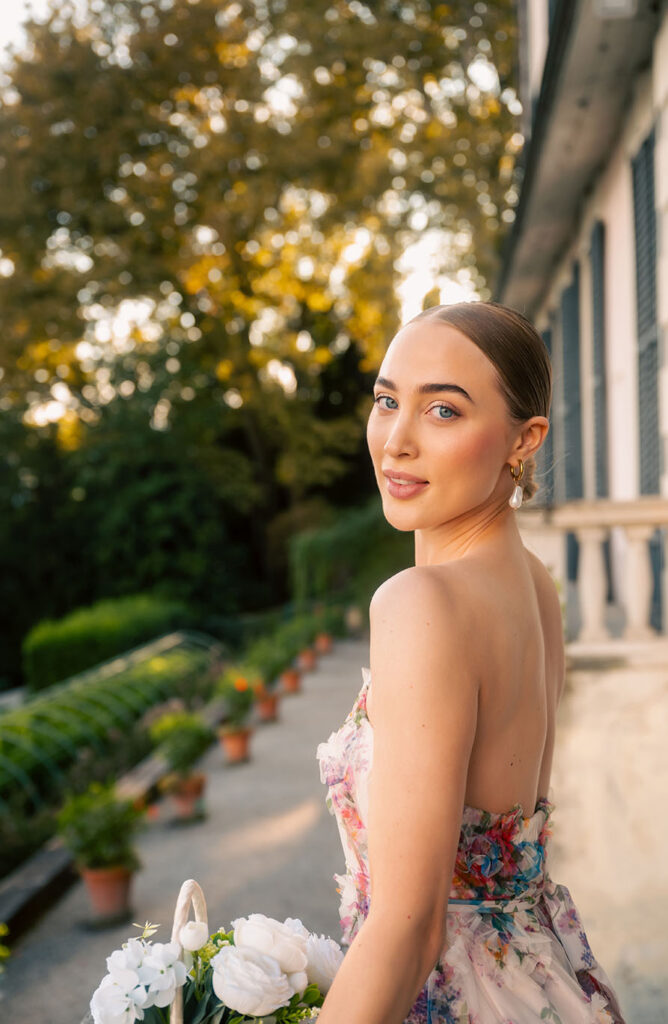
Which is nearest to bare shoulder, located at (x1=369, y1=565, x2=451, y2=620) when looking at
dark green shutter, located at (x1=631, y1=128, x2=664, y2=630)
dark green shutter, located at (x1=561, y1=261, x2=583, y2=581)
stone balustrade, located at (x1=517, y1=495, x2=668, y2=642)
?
stone balustrade, located at (x1=517, y1=495, x2=668, y2=642)

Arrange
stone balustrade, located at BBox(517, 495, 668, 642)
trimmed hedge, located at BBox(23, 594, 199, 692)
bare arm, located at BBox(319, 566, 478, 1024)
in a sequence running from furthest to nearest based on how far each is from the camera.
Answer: trimmed hedge, located at BBox(23, 594, 199, 692) < stone balustrade, located at BBox(517, 495, 668, 642) < bare arm, located at BBox(319, 566, 478, 1024)

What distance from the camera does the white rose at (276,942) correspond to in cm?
134

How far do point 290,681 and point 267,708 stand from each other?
2.12 meters

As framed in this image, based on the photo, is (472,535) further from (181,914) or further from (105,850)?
(105,850)

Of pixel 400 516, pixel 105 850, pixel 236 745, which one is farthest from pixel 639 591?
pixel 236 745

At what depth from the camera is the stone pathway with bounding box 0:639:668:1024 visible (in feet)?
12.3

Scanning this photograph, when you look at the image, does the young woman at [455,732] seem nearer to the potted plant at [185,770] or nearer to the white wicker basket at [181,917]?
the white wicker basket at [181,917]

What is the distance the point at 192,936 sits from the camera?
1.35 meters

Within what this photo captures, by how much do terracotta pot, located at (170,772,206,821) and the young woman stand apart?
6.69 m

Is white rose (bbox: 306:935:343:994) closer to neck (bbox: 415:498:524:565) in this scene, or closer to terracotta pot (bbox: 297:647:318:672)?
neck (bbox: 415:498:524:565)

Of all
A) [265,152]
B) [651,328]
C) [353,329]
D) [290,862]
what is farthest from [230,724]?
[353,329]

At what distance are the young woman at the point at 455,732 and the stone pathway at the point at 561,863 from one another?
7.29ft

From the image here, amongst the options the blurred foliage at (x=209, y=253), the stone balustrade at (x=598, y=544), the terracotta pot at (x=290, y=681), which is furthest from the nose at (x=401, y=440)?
the blurred foliage at (x=209, y=253)

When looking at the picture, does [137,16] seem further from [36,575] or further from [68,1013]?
[68,1013]
